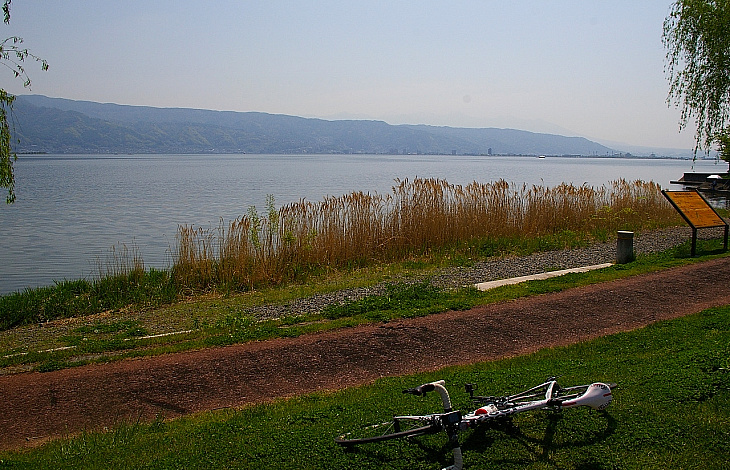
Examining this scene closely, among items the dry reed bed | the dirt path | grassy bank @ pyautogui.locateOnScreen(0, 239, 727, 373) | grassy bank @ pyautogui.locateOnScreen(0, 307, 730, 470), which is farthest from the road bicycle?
the dry reed bed

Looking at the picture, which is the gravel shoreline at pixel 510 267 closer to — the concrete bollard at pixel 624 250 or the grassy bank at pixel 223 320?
the grassy bank at pixel 223 320

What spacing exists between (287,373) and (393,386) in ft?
4.62

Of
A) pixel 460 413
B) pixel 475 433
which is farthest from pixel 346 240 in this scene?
pixel 460 413

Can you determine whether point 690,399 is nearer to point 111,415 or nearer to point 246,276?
point 111,415

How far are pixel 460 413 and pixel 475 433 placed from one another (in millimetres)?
585

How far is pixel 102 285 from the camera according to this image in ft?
44.0

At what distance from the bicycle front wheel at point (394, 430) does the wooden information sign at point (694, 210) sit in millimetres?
11308

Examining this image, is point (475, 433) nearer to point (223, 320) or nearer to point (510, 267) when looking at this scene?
point (223, 320)

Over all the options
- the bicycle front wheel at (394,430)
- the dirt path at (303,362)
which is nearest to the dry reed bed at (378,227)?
the dirt path at (303,362)

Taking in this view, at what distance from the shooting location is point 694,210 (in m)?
14.3

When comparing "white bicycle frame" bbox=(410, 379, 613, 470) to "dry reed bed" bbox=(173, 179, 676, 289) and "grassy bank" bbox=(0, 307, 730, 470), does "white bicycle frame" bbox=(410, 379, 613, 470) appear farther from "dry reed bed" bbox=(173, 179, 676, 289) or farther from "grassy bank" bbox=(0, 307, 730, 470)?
"dry reed bed" bbox=(173, 179, 676, 289)

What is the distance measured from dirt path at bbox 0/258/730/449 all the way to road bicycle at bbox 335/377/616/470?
6.11 feet

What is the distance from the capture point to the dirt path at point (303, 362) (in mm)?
6086

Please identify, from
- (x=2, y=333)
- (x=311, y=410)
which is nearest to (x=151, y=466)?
(x=311, y=410)
